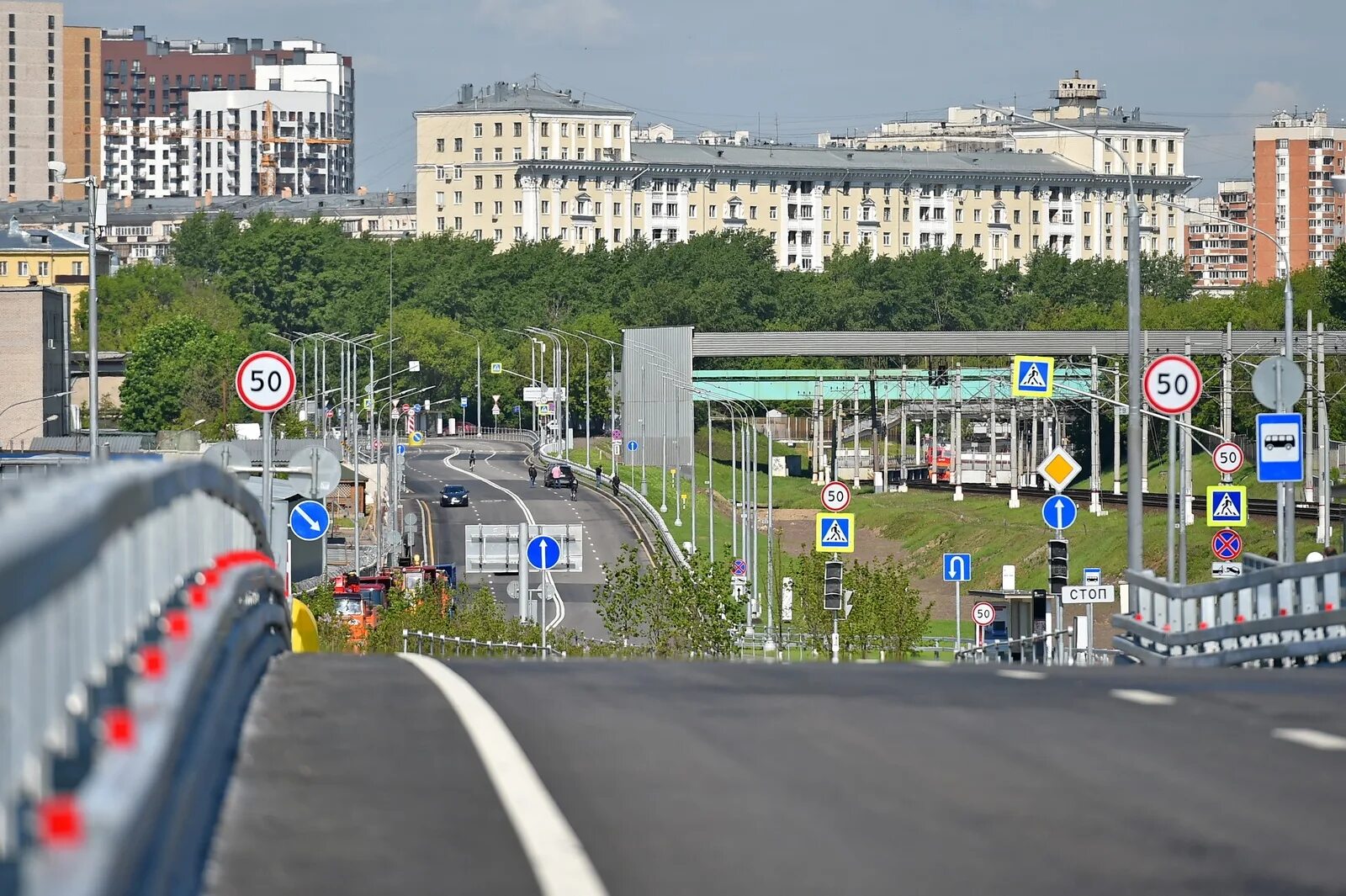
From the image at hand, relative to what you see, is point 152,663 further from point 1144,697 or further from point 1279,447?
point 1279,447

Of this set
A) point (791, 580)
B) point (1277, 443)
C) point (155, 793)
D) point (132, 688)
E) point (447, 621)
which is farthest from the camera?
point (791, 580)

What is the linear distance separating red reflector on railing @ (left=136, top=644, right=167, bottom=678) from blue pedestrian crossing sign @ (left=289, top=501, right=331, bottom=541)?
27.2m

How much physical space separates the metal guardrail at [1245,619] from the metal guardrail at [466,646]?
25808 millimetres

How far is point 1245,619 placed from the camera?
2220cm

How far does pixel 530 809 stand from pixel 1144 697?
450 centimetres

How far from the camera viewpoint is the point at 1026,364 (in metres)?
44.7

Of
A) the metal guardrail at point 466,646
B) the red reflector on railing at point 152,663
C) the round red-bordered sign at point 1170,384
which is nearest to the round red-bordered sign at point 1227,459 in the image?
the round red-bordered sign at point 1170,384

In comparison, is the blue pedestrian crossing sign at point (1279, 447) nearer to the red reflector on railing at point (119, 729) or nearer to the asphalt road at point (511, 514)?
the red reflector on railing at point (119, 729)

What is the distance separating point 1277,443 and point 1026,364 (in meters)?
18.8

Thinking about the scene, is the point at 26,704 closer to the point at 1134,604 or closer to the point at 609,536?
the point at 1134,604

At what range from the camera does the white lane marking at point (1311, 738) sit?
9422 millimetres

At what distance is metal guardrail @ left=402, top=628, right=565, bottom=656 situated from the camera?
51375 millimetres

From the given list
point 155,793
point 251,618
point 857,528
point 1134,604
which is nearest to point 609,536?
point 857,528

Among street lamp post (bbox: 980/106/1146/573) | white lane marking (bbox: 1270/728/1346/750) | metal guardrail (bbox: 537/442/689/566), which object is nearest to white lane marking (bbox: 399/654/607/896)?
white lane marking (bbox: 1270/728/1346/750)
